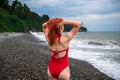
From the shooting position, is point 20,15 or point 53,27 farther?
point 20,15

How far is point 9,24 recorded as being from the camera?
112000 mm

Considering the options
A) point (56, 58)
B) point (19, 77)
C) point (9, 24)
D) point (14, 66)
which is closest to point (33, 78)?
point (19, 77)

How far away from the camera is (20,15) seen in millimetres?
167125

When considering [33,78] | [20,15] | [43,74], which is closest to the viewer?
[33,78]

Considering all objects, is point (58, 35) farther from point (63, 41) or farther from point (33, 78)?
point (33, 78)

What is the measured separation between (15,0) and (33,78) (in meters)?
136

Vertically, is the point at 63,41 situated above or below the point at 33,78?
above

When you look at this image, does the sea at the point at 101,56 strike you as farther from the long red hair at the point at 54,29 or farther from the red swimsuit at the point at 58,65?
the long red hair at the point at 54,29

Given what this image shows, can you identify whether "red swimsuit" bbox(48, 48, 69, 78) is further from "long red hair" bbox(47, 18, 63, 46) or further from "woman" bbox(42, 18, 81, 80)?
"long red hair" bbox(47, 18, 63, 46)

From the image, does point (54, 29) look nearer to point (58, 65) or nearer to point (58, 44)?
point (58, 44)

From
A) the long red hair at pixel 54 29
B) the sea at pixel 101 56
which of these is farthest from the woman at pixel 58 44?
the sea at pixel 101 56

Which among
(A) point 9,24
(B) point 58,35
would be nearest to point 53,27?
(B) point 58,35

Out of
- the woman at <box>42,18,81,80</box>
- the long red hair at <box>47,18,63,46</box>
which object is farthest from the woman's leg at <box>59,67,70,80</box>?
the long red hair at <box>47,18,63,46</box>

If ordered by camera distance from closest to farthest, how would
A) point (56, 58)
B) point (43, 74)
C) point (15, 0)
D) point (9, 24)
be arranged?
point (56, 58) < point (43, 74) < point (9, 24) < point (15, 0)
